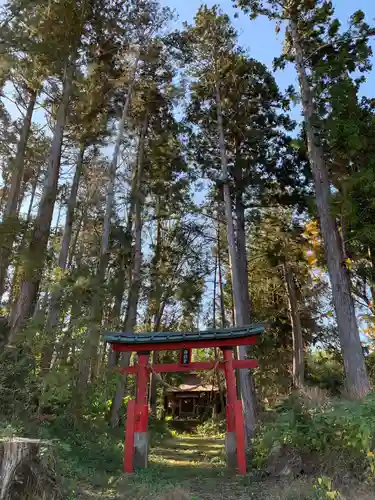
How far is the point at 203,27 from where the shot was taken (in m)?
12.7

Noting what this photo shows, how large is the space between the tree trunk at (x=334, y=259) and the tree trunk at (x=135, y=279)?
18.1 feet

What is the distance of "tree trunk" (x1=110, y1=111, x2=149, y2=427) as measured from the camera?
1131 centimetres

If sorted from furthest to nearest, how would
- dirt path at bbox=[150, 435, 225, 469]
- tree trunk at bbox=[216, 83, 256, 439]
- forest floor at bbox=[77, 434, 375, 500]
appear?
tree trunk at bbox=[216, 83, 256, 439] < dirt path at bbox=[150, 435, 225, 469] < forest floor at bbox=[77, 434, 375, 500]

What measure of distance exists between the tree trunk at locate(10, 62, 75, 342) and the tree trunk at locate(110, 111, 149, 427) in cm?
389

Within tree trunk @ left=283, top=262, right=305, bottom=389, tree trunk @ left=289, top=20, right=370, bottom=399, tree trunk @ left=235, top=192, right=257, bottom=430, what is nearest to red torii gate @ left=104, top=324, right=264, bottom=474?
tree trunk @ left=235, top=192, right=257, bottom=430

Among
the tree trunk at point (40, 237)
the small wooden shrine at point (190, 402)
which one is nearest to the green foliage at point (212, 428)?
the small wooden shrine at point (190, 402)

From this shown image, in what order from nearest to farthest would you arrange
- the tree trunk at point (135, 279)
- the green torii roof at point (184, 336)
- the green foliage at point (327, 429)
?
the green foliage at point (327, 429) → the green torii roof at point (184, 336) → the tree trunk at point (135, 279)

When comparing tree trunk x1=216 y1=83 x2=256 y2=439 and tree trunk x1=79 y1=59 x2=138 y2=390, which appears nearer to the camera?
tree trunk x1=79 y1=59 x2=138 y2=390

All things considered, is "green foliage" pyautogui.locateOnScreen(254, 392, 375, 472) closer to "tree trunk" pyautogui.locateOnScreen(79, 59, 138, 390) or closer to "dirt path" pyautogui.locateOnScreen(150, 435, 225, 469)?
"dirt path" pyautogui.locateOnScreen(150, 435, 225, 469)

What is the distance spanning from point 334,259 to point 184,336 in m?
3.82

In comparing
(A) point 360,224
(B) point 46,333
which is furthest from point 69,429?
(A) point 360,224

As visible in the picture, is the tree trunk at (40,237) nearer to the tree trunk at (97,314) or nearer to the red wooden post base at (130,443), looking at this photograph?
the tree trunk at (97,314)

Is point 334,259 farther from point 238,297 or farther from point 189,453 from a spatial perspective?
point 189,453

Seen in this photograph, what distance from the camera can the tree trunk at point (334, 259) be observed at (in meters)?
7.99
